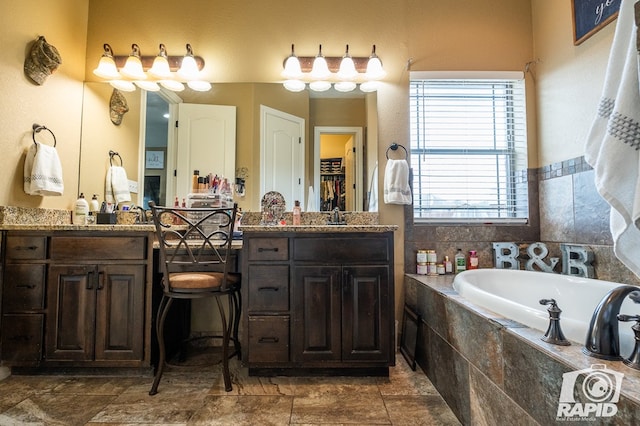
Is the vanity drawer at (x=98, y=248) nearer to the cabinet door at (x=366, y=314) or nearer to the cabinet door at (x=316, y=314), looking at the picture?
Answer: the cabinet door at (x=316, y=314)

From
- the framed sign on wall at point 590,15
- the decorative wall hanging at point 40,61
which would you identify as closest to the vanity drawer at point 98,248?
the decorative wall hanging at point 40,61

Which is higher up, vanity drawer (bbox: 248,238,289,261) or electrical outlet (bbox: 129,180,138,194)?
electrical outlet (bbox: 129,180,138,194)

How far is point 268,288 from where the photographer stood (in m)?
1.76

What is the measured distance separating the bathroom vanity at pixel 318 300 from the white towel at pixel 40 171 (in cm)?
130

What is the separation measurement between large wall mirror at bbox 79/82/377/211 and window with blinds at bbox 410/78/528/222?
413 millimetres

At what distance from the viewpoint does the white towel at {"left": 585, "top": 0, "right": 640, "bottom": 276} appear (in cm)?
84

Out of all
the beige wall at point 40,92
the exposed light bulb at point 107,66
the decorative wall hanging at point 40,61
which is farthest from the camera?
the exposed light bulb at point 107,66

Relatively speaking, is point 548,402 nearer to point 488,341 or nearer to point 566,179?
point 488,341

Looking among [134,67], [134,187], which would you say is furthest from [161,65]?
[134,187]

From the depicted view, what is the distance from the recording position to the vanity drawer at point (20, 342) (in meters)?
1.74

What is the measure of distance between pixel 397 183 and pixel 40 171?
7.56 feet

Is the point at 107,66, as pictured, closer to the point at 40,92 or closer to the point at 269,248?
the point at 40,92

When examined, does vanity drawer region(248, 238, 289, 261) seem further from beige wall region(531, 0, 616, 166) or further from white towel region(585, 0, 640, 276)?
beige wall region(531, 0, 616, 166)

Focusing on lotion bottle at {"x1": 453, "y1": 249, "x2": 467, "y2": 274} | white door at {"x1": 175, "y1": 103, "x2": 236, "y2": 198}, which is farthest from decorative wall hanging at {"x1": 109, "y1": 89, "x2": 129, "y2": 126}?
lotion bottle at {"x1": 453, "y1": 249, "x2": 467, "y2": 274}
